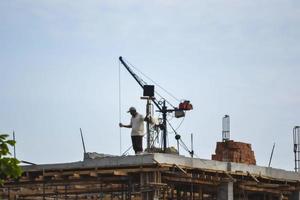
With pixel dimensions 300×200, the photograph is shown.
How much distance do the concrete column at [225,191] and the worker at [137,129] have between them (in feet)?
11.4

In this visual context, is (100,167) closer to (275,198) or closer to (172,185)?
(172,185)

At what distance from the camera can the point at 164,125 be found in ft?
142

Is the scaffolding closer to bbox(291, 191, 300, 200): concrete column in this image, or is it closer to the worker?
bbox(291, 191, 300, 200): concrete column

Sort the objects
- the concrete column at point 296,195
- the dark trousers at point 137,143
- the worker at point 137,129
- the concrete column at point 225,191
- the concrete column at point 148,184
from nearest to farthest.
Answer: the concrete column at point 148,184
the worker at point 137,129
the dark trousers at point 137,143
the concrete column at point 225,191
the concrete column at point 296,195

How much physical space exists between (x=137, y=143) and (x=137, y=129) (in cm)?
47

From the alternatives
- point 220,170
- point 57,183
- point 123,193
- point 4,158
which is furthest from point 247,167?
point 4,158

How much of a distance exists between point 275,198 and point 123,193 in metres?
8.55

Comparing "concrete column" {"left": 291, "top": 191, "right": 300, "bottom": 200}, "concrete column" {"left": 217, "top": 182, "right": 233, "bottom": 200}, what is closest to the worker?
"concrete column" {"left": 217, "top": 182, "right": 233, "bottom": 200}

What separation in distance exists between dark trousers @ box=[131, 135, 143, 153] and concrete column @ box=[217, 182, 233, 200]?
348cm

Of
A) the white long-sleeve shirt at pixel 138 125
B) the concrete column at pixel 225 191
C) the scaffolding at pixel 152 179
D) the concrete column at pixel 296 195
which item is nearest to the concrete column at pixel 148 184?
the scaffolding at pixel 152 179

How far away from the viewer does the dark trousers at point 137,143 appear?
32094 mm

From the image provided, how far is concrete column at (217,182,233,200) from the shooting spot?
33500 millimetres

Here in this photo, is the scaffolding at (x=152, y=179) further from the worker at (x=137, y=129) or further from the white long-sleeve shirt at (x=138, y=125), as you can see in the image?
the white long-sleeve shirt at (x=138, y=125)

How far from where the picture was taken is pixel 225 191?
110 feet
